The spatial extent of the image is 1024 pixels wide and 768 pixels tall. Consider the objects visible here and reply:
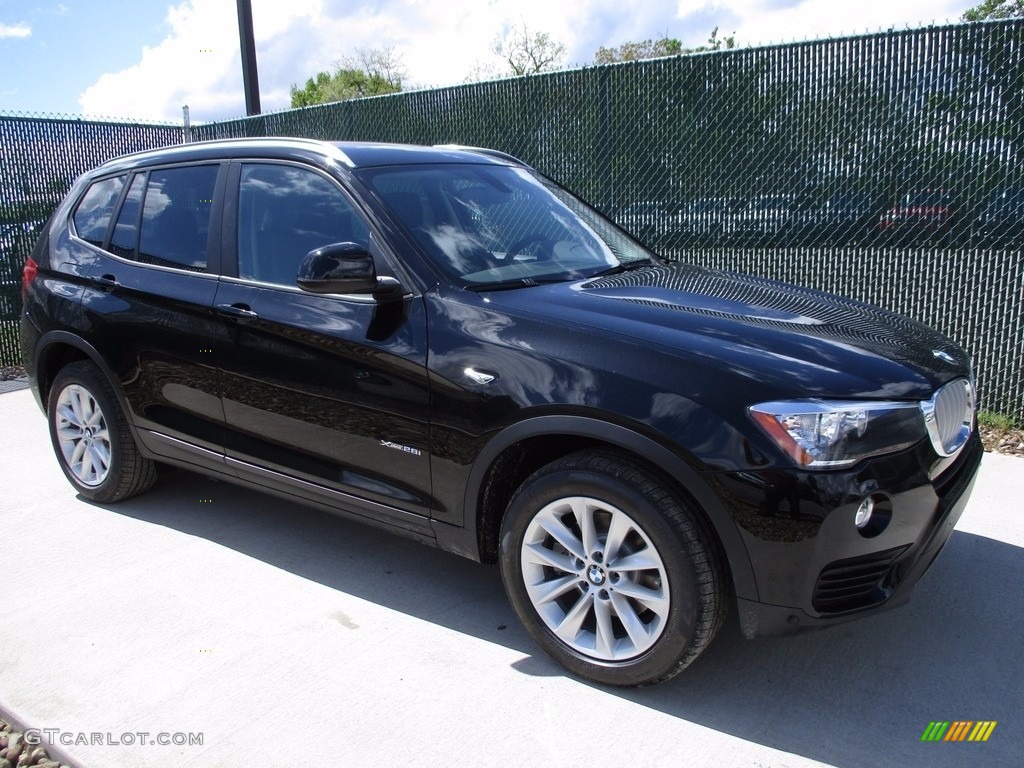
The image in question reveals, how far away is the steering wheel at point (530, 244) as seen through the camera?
11.6ft

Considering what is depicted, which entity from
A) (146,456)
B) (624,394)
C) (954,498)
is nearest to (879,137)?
(954,498)

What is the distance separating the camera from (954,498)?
112 inches

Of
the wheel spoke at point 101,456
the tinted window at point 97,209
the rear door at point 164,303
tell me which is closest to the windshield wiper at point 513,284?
the rear door at point 164,303

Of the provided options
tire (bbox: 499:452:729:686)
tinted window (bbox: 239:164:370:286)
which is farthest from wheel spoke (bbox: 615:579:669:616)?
tinted window (bbox: 239:164:370:286)

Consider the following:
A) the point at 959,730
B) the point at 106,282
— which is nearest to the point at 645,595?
the point at 959,730

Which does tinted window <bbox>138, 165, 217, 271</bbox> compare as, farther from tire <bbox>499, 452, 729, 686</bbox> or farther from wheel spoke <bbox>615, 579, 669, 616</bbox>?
wheel spoke <bbox>615, 579, 669, 616</bbox>

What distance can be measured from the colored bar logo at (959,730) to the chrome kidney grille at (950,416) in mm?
847

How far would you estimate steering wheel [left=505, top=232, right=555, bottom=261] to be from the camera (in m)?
3.55

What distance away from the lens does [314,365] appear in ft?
11.1

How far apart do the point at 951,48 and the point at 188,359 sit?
5059 mm

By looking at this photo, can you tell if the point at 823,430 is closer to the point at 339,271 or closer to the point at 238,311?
the point at 339,271

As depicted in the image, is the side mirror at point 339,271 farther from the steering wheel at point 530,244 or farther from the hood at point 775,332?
the steering wheel at point 530,244

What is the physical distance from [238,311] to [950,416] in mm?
2742

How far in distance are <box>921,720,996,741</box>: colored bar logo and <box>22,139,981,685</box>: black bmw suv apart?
1.45 ft
